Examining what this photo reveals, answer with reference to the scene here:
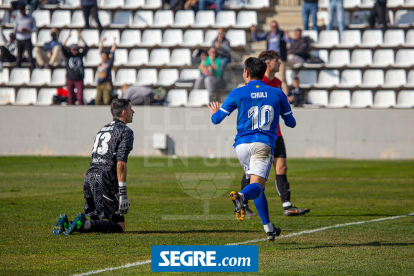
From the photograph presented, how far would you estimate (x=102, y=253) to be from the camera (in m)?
5.93

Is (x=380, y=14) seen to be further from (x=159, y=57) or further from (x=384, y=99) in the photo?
(x=159, y=57)

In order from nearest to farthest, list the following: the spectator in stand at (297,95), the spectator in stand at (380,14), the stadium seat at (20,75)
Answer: the spectator in stand at (297,95)
the spectator in stand at (380,14)
the stadium seat at (20,75)

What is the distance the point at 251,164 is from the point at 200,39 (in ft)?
54.5

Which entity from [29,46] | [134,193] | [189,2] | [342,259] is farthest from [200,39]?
[342,259]

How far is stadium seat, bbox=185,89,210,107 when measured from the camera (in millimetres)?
20281

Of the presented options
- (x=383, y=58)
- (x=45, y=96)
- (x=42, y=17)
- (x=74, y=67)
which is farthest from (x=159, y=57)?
(x=383, y=58)

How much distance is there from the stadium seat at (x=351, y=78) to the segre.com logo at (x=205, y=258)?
51.8ft

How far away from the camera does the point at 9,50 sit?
23.1 metres

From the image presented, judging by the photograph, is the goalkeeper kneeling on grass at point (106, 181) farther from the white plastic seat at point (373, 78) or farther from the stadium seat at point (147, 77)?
the white plastic seat at point (373, 78)

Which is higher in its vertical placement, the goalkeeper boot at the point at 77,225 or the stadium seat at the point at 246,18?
the stadium seat at the point at 246,18

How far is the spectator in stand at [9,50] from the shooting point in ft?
74.1

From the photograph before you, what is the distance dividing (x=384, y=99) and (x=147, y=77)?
8.13 m

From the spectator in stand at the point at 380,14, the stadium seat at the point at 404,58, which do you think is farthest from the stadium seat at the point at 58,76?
the stadium seat at the point at 404,58

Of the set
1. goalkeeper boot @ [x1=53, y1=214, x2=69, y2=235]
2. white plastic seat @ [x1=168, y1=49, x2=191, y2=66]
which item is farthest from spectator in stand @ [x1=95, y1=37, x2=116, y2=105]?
goalkeeper boot @ [x1=53, y1=214, x2=69, y2=235]
